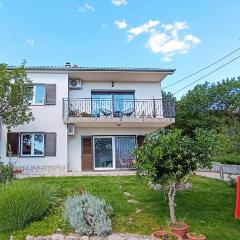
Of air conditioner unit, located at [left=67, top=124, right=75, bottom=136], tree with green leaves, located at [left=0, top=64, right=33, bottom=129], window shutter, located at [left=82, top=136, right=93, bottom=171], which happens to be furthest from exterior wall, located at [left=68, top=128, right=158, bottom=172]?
tree with green leaves, located at [left=0, top=64, right=33, bottom=129]

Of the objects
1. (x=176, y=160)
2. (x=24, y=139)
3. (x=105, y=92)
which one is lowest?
(x=176, y=160)

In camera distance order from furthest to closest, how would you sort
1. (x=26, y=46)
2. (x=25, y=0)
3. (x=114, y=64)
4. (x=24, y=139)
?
1. (x=114, y=64)
2. (x=24, y=139)
3. (x=26, y=46)
4. (x=25, y=0)

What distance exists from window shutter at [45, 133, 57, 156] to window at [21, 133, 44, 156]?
28cm

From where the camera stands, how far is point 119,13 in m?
16.6

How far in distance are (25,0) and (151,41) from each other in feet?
23.7

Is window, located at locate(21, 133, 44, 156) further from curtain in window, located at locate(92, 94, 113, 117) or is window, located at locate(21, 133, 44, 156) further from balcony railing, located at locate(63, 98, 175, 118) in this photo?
curtain in window, located at locate(92, 94, 113, 117)

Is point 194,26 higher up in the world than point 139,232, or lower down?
higher up

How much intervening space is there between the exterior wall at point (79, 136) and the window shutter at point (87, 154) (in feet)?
0.66

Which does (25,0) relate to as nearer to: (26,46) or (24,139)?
(26,46)

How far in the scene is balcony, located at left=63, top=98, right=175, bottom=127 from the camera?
731 inches

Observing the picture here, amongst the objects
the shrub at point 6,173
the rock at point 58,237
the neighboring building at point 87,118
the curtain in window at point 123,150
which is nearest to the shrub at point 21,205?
the rock at point 58,237

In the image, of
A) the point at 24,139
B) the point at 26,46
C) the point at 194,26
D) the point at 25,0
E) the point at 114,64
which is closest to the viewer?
the point at 25,0

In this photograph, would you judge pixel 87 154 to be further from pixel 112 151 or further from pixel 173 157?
pixel 173 157

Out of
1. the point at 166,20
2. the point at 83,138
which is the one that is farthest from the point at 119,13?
the point at 83,138
